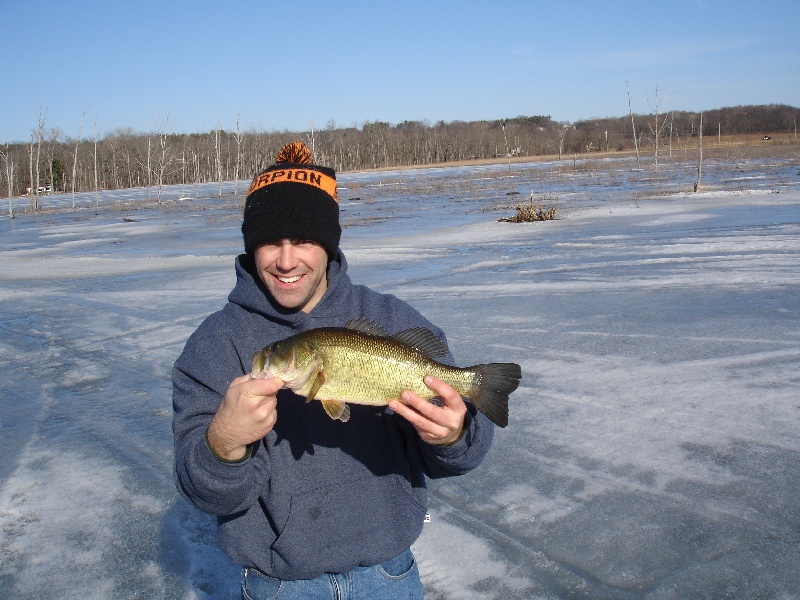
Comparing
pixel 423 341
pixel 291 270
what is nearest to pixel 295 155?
pixel 291 270

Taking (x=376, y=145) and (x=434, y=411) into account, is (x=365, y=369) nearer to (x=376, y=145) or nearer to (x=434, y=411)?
(x=434, y=411)

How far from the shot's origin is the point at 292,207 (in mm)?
2568

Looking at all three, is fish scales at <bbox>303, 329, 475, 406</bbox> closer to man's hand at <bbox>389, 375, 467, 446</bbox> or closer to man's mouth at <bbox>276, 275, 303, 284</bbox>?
man's hand at <bbox>389, 375, 467, 446</bbox>

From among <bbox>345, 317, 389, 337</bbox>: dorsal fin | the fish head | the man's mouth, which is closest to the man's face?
the man's mouth

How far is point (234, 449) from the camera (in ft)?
6.93

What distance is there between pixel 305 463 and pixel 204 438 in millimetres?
399

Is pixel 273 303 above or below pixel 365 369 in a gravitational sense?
above

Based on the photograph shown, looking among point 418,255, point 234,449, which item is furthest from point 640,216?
point 234,449

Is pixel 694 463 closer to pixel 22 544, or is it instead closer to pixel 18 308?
pixel 22 544

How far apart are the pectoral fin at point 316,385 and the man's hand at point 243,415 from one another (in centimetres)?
16

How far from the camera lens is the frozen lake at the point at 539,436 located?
3.64 meters

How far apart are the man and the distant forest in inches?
3933

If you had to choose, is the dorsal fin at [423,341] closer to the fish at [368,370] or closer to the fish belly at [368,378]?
the fish at [368,370]

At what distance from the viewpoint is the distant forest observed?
10300 centimetres
